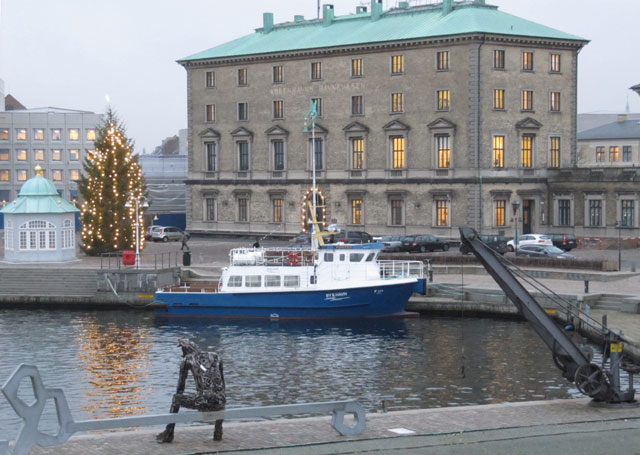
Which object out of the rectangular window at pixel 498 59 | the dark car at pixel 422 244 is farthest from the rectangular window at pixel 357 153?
the dark car at pixel 422 244

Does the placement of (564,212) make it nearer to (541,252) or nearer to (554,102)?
(554,102)

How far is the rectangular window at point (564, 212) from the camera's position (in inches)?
3211

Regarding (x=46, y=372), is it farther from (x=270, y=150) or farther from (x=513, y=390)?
(x=270, y=150)

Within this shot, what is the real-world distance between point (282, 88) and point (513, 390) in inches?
2288

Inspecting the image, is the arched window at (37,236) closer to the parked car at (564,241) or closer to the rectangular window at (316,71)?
the rectangular window at (316,71)

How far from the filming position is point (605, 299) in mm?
49250

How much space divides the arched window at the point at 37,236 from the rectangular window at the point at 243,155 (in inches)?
1117

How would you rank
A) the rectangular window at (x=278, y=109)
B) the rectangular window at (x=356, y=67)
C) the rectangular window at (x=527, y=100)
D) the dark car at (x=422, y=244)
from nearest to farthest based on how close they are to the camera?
the dark car at (x=422, y=244), the rectangular window at (x=527, y=100), the rectangular window at (x=356, y=67), the rectangular window at (x=278, y=109)

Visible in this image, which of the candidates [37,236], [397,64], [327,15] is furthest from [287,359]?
[327,15]

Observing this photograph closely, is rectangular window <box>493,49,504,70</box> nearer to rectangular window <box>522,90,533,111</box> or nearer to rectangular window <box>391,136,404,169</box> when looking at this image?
rectangular window <box>522,90,533,111</box>

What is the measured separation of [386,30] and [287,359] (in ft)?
156

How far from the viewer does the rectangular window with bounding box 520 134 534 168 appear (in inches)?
3209

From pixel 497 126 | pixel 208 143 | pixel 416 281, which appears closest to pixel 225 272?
Result: pixel 416 281

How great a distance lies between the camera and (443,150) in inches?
3182
